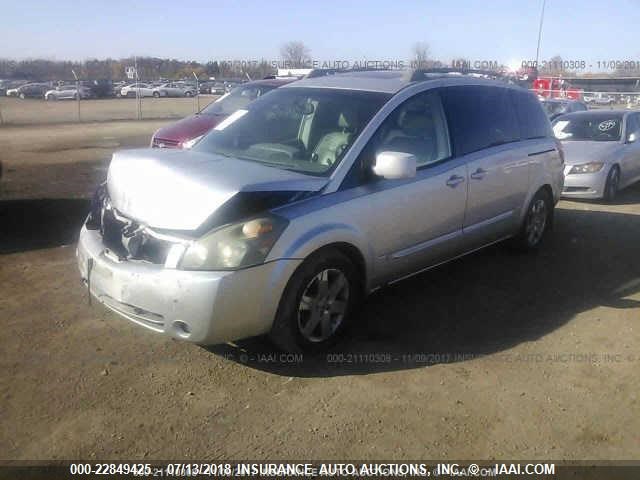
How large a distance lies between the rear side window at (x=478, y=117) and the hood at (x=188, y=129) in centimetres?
505

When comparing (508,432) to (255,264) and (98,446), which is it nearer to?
(255,264)

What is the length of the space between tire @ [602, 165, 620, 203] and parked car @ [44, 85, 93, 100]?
39.9 metres

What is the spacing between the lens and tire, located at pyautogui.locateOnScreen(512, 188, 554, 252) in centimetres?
588

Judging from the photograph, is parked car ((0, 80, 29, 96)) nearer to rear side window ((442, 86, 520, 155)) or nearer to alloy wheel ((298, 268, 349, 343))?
rear side window ((442, 86, 520, 155))

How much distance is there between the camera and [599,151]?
8.96m

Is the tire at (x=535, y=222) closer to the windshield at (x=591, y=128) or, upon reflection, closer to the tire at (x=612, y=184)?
the tire at (x=612, y=184)

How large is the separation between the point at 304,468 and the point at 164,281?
1.24 m

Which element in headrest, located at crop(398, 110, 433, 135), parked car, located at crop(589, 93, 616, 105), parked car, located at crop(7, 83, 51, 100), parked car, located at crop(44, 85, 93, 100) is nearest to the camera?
headrest, located at crop(398, 110, 433, 135)

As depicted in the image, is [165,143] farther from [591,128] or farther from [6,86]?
[6,86]

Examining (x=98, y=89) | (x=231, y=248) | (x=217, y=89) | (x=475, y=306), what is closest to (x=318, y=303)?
(x=231, y=248)

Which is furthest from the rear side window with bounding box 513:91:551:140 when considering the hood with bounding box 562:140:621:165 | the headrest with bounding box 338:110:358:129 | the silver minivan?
the hood with bounding box 562:140:621:165

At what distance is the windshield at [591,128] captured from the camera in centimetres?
961

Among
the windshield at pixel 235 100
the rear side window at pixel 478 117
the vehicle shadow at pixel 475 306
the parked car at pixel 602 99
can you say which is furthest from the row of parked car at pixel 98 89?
the vehicle shadow at pixel 475 306

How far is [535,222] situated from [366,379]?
3355 millimetres
